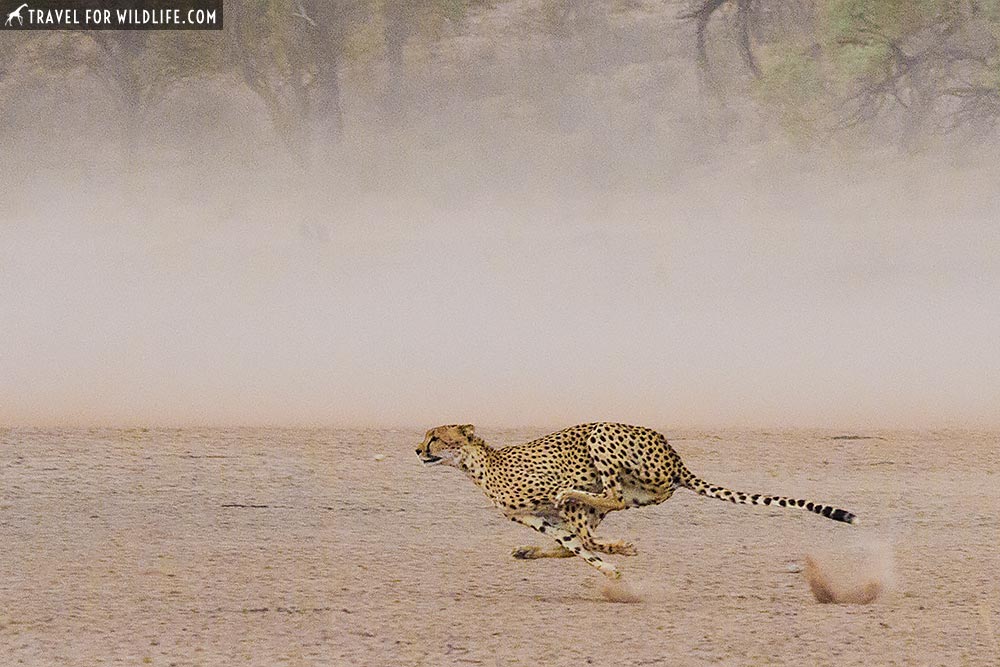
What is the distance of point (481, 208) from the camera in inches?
1030

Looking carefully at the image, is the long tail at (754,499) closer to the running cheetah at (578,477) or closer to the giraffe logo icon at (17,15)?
the running cheetah at (578,477)

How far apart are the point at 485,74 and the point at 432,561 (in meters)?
21.6

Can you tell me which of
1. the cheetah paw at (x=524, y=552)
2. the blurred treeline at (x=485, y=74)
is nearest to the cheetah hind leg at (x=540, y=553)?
the cheetah paw at (x=524, y=552)

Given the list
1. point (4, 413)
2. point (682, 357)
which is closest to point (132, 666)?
point (4, 413)

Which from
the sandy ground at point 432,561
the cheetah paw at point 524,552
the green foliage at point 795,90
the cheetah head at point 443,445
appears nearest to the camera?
the sandy ground at point 432,561

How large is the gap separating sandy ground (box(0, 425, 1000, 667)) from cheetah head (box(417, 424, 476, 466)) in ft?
1.92

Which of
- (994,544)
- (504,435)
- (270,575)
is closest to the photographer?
(270,575)

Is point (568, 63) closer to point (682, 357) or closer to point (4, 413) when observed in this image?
point (682, 357)

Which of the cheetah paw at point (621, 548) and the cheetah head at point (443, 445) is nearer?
the cheetah paw at point (621, 548)

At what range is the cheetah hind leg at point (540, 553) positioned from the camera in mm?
6863

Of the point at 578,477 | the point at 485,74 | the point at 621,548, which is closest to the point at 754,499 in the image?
the point at 621,548

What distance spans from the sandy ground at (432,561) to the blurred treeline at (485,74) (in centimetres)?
1427

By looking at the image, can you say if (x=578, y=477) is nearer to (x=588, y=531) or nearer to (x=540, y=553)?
(x=588, y=531)

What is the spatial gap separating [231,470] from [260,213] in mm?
16269
